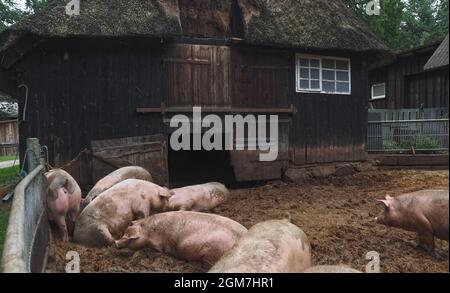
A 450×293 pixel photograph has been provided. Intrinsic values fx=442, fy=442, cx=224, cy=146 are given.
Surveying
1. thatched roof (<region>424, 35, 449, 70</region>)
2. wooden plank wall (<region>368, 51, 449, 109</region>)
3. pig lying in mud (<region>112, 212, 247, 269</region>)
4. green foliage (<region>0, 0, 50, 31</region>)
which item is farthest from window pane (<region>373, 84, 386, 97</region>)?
green foliage (<region>0, 0, 50, 31</region>)

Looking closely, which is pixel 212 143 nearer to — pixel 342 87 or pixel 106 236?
pixel 342 87

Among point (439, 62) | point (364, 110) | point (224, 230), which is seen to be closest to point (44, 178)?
point (224, 230)

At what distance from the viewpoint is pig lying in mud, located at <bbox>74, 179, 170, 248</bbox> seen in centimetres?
538

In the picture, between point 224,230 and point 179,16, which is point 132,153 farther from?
point 224,230

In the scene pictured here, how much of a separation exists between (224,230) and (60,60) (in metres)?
6.06

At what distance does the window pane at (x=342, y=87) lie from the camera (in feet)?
38.4

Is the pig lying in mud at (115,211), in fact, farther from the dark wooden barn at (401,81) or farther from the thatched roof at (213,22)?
the dark wooden barn at (401,81)

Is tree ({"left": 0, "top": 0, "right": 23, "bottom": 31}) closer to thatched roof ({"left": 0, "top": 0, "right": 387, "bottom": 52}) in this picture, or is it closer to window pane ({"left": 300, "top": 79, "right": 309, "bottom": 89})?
thatched roof ({"left": 0, "top": 0, "right": 387, "bottom": 52})

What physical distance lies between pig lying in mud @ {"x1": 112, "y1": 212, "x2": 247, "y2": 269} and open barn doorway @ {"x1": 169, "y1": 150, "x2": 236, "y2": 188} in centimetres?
547

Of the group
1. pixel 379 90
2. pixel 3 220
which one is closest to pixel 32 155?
pixel 3 220

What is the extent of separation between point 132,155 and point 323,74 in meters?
5.40

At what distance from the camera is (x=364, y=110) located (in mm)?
11992

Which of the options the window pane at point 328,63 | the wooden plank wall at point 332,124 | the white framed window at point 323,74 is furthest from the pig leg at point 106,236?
the window pane at point 328,63

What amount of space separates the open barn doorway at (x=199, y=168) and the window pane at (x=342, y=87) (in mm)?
3490
